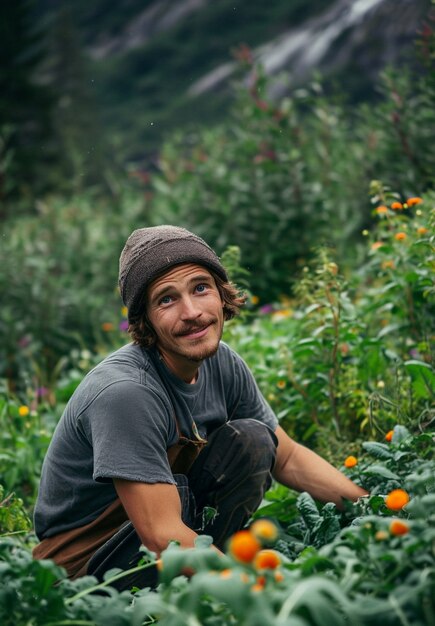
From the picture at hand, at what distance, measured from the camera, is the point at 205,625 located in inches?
59.0

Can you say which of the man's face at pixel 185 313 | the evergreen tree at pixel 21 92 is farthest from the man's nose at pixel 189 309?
the evergreen tree at pixel 21 92

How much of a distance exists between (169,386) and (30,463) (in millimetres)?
1381

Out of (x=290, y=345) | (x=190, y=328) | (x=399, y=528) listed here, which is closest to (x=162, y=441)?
(x=190, y=328)

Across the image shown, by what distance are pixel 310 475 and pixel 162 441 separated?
613 mm

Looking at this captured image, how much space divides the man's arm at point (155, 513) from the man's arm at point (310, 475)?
619 millimetres

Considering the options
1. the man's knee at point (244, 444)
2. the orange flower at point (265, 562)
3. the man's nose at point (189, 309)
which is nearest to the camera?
the orange flower at point (265, 562)

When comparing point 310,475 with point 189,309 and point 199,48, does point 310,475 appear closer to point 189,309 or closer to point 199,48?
point 189,309

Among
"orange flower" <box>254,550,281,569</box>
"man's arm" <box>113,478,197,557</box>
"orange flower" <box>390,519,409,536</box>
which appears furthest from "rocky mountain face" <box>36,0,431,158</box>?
"orange flower" <box>254,550,281,569</box>

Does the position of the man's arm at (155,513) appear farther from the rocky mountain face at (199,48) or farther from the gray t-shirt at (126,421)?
the rocky mountain face at (199,48)

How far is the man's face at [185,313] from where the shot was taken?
2416 millimetres

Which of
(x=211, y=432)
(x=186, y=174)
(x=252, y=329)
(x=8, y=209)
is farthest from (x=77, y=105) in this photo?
(x=211, y=432)

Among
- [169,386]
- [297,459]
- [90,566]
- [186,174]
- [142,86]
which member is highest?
[169,386]

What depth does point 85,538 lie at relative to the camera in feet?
8.27

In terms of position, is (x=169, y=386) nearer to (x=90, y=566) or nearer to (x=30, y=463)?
(x=90, y=566)
